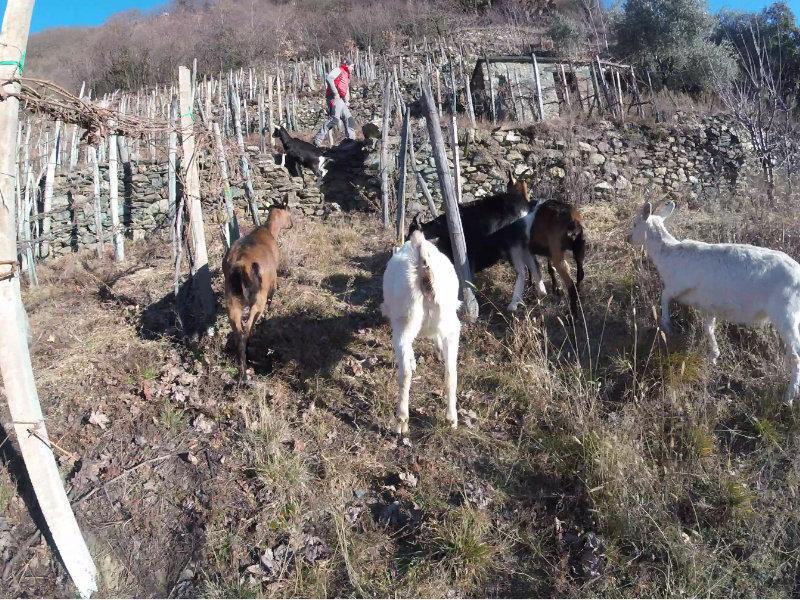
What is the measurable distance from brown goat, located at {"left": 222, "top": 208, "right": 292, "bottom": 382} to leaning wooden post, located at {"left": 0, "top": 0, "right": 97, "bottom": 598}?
7.05 ft

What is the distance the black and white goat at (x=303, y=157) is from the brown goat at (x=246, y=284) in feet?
21.2

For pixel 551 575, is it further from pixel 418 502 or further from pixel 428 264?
pixel 428 264

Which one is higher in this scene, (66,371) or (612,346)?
(66,371)

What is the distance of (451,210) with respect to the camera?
6.16 m

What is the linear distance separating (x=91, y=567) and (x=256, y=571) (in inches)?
38.4

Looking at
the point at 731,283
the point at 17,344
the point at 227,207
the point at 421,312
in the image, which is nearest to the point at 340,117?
the point at 227,207

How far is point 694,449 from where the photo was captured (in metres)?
→ 4.27

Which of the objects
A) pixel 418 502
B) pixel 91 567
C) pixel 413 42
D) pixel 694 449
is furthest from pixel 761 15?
pixel 91 567

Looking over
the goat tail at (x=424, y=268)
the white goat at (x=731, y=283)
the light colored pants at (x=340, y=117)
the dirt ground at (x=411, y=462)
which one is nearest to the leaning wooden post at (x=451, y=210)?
the dirt ground at (x=411, y=462)

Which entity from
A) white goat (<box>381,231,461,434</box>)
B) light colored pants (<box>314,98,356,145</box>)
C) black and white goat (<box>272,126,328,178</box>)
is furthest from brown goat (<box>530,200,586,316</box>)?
light colored pants (<box>314,98,356,145</box>)

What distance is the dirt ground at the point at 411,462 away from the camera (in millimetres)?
3580

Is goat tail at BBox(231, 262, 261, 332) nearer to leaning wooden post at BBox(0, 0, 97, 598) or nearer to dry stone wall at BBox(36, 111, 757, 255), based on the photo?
leaning wooden post at BBox(0, 0, 97, 598)

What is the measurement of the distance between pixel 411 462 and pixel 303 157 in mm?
9229

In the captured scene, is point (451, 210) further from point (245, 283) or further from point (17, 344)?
point (17, 344)
